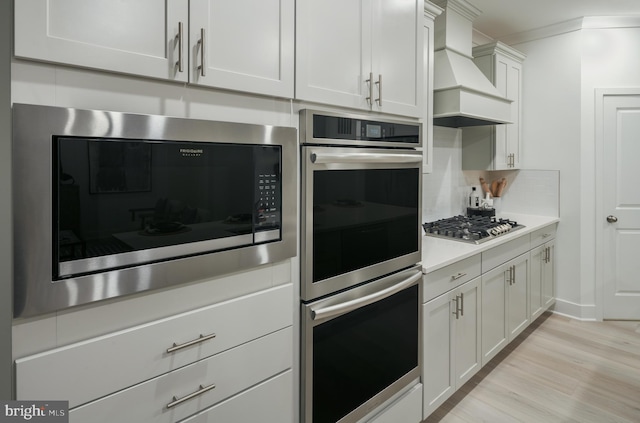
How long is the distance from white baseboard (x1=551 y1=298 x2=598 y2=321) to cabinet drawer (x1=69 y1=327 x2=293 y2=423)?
3.34m

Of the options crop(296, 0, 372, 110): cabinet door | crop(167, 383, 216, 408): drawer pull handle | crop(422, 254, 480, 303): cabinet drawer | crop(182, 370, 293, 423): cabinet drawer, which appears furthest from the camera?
crop(422, 254, 480, 303): cabinet drawer

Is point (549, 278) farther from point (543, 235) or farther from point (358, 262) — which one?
point (358, 262)

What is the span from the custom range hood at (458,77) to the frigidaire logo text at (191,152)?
6.46ft

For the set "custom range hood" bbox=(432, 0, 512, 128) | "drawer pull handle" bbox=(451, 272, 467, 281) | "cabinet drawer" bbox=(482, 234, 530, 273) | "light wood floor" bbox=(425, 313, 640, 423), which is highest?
"custom range hood" bbox=(432, 0, 512, 128)

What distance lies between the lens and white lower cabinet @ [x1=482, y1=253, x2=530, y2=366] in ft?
8.09

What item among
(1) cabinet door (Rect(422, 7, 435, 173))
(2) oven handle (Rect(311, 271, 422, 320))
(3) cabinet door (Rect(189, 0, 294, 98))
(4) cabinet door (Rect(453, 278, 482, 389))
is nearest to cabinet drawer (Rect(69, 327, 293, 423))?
(2) oven handle (Rect(311, 271, 422, 320))

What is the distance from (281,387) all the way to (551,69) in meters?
3.78

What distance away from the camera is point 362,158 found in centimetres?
152

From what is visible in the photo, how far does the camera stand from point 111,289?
934mm

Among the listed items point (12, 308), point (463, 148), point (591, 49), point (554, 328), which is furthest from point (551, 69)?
point (12, 308)

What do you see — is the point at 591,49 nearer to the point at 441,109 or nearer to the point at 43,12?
the point at 441,109

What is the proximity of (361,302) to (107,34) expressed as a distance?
1.25 m

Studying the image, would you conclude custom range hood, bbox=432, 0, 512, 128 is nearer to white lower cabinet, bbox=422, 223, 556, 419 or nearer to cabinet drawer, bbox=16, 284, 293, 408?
white lower cabinet, bbox=422, 223, 556, 419

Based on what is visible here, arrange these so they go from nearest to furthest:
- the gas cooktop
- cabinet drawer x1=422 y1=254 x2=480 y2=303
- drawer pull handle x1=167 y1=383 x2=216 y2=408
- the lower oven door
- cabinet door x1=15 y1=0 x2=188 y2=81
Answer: cabinet door x1=15 y1=0 x2=188 y2=81, drawer pull handle x1=167 y1=383 x2=216 y2=408, the lower oven door, cabinet drawer x1=422 y1=254 x2=480 y2=303, the gas cooktop
